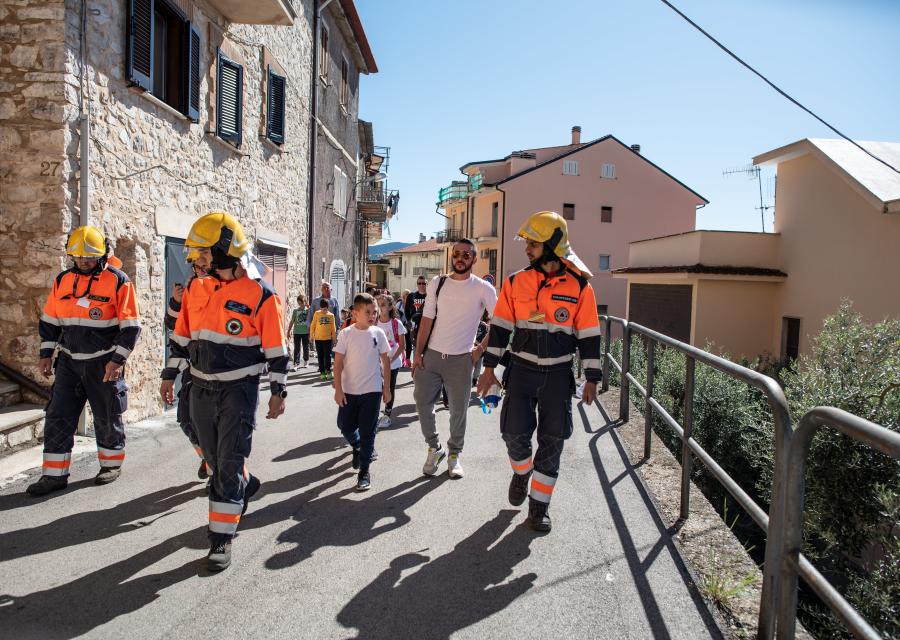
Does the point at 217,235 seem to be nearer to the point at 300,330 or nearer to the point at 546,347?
the point at 546,347

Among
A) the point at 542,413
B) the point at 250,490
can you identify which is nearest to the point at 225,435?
the point at 250,490

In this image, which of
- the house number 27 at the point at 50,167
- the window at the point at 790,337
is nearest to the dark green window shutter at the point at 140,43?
the house number 27 at the point at 50,167

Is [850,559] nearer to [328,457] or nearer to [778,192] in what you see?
[328,457]

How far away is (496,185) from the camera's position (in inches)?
1629

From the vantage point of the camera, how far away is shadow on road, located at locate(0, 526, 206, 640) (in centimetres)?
284

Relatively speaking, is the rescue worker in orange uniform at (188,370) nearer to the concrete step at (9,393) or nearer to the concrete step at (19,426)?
the concrete step at (19,426)

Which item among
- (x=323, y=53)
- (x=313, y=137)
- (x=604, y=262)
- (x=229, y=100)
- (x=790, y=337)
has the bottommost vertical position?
(x=790, y=337)

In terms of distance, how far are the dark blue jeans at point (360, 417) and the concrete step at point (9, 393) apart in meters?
3.28

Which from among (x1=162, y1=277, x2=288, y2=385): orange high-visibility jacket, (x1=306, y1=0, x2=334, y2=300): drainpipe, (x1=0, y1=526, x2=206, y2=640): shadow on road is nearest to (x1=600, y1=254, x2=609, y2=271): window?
(x1=306, y1=0, x2=334, y2=300): drainpipe

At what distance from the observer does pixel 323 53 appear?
1569 cm

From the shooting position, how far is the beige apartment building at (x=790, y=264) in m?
Result: 15.4

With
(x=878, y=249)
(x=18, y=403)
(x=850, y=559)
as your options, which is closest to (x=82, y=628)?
→ (x=18, y=403)

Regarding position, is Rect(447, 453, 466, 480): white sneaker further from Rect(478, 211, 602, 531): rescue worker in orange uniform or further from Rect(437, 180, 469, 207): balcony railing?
Rect(437, 180, 469, 207): balcony railing

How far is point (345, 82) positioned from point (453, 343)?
1580cm
